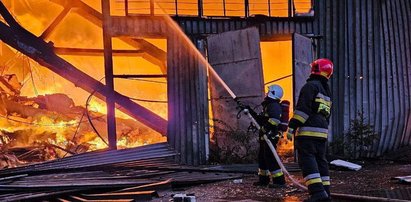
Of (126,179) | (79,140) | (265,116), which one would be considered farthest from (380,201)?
(79,140)

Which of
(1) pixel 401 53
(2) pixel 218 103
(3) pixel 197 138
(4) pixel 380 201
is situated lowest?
(4) pixel 380 201

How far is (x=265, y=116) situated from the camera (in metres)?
8.13

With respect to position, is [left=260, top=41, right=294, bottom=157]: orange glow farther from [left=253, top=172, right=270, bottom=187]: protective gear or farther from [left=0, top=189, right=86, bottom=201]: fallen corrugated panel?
[left=0, top=189, right=86, bottom=201]: fallen corrugated panel

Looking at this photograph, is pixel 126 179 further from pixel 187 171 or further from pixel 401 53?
pixel 401 53

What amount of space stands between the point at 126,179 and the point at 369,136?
→ 5918 millimetres

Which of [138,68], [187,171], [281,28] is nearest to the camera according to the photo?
[187,171]

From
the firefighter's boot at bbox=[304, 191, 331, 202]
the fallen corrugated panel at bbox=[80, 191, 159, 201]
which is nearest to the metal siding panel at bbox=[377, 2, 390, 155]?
the firefighter's boot at bbox=[304, 191, 331, 202]

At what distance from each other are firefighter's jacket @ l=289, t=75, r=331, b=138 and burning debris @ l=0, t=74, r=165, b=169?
5.91 metres

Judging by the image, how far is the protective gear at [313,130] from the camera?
633 cm

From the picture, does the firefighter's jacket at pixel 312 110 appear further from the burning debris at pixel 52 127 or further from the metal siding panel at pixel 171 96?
the burning debris at pixel 52 127

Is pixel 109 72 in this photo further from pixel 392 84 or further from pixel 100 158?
pixel 392 84

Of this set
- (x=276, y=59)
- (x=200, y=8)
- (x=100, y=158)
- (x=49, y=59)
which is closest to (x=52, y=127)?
(x=49, y=59)

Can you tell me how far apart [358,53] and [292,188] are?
4.88 metres

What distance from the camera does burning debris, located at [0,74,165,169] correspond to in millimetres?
11241
